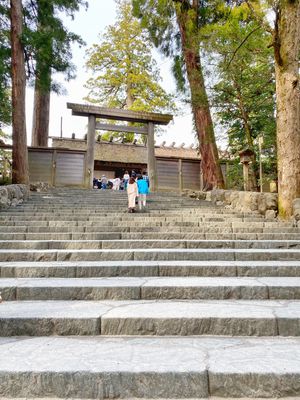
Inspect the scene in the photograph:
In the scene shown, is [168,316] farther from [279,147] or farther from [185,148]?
[185,148]

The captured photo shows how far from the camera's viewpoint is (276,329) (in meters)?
2.61

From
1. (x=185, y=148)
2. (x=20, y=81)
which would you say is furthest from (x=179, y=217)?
(x=185, y=148)

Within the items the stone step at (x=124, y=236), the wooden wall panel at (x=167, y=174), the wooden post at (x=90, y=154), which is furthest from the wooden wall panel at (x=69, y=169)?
the stone step at (x=124, y=236)

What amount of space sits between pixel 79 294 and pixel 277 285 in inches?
77.7

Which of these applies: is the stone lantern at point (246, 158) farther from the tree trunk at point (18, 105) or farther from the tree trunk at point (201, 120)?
the tree trunk at point (18, 105)

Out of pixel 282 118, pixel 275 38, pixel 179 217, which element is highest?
pixel 275 38

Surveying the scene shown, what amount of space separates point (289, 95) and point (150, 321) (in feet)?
22.7

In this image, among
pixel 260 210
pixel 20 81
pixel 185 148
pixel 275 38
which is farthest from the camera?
pixel 185 148

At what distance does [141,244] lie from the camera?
216 inches

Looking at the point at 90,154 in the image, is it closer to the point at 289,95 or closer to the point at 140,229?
the point at 140,229

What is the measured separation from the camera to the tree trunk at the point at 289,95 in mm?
7734

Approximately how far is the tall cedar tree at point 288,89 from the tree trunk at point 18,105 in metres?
7.98

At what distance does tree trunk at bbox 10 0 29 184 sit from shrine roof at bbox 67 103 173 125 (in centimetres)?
261

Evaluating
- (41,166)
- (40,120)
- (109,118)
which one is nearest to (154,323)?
(109,118)
